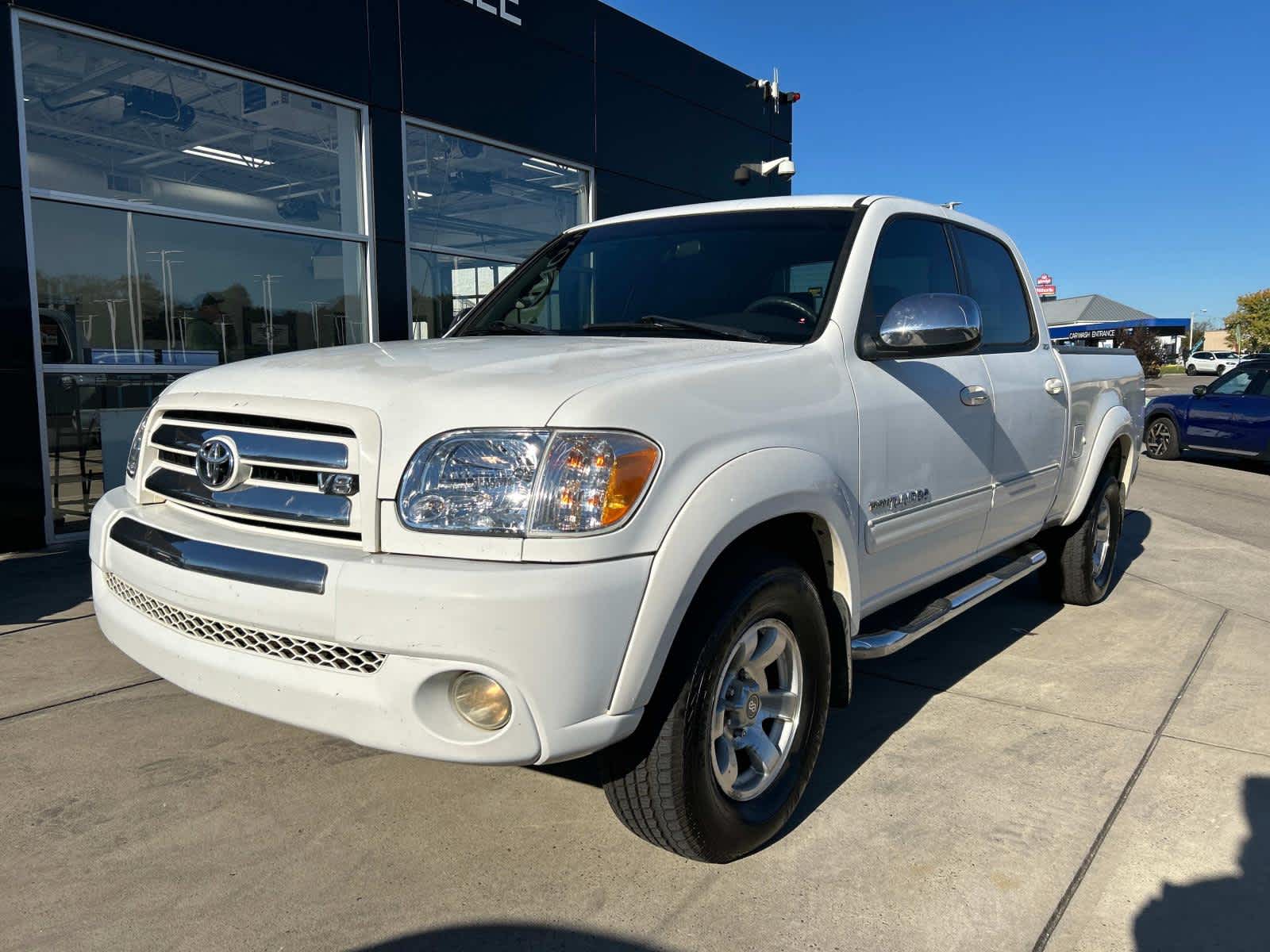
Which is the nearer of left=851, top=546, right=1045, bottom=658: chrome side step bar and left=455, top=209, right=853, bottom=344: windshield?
left=851, top=546, right=1045, bottom=658: chrome side step bar

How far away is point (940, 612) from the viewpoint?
343cm

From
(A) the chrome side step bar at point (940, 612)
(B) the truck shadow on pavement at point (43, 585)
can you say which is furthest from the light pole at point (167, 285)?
(A) the chrome side step bar at point (940, 612)

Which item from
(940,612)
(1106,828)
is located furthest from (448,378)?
(1106,828)

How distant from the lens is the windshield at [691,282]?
316cm

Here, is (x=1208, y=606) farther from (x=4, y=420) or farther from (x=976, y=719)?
(x=4, y=420)

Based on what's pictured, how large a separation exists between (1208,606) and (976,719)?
264 centimetres

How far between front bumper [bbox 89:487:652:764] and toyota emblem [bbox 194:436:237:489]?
20 centimetres

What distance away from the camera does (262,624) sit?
2160 mm

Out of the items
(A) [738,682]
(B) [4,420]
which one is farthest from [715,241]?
(B) [4,420]

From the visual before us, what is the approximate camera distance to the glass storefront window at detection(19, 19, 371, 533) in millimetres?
6871

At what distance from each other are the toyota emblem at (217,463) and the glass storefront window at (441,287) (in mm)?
6810

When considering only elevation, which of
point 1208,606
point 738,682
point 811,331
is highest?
point 811,331

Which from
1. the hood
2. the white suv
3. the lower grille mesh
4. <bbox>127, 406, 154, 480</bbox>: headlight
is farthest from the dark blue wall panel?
the white suv

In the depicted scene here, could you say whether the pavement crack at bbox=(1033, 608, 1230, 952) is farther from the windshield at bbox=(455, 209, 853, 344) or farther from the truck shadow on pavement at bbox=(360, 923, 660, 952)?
the windshield at bbox=(455, 209, 853, 344)
